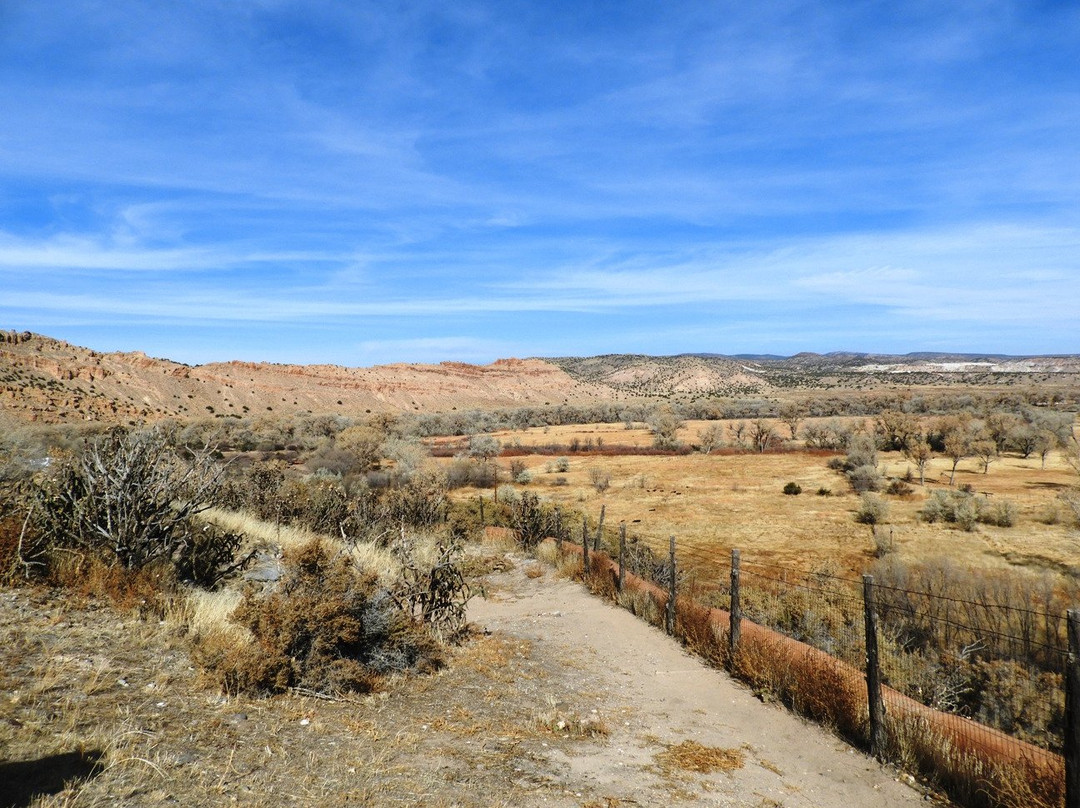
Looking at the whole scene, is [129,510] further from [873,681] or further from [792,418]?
[792,418]

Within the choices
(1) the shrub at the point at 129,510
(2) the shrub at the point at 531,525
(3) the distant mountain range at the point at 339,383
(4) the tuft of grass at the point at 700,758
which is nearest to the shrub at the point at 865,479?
(2) the shrub at the point at 531,525

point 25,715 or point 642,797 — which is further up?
point 25,715

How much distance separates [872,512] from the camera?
21.2m

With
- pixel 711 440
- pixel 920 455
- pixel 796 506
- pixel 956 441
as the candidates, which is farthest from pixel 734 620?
pixel 711 440

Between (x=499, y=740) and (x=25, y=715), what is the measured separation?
3933 millimetres

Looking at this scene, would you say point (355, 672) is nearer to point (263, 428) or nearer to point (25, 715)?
point (25, 715)

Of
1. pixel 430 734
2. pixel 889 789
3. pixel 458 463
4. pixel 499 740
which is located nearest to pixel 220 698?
pixel 430 734

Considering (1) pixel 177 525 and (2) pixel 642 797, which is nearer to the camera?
(2) pixel 642 797

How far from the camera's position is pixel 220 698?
565cm

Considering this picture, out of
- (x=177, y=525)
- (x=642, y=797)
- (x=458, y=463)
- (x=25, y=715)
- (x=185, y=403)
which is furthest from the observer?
(x=185, y=403)

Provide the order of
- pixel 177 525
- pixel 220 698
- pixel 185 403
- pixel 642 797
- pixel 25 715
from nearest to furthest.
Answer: pixel 25 715, pixel 642 797, pixel 220 698, pixel 177 525, pixel 185 403

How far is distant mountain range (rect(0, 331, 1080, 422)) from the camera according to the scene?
59.7 meters

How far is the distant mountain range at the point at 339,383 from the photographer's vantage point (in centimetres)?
5966

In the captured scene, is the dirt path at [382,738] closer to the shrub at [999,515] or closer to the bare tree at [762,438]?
the shrub at [999,515]
